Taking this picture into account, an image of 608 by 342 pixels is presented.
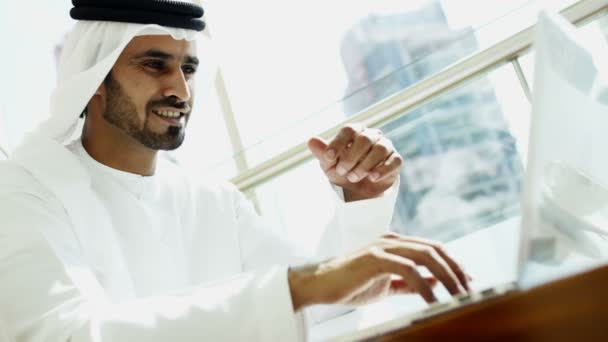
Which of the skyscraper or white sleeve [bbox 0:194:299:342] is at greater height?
white sleeve [bbox 0:194:299:342]

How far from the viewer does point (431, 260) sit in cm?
64

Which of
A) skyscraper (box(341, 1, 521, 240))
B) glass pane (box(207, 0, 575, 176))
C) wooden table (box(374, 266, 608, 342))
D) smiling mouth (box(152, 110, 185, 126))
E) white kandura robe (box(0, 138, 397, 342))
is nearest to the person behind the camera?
wooden table (box(374, 266, 608, 342))

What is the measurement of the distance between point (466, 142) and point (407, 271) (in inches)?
106

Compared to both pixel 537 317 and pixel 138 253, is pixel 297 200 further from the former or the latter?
pixel 537 317

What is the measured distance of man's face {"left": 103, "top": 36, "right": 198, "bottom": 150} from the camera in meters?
1.74

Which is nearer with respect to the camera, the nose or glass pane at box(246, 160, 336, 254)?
the nose

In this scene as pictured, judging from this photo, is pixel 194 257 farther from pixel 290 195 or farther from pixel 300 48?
pixel 300 48

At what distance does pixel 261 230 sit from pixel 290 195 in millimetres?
798

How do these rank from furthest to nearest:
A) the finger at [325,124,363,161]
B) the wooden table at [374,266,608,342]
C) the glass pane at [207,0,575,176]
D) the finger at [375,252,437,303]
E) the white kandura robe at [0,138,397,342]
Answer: the glass pane at [207,0,575,176], the finger at [325,124,363,161], the white kandura robe at [0,138,397,342], the finger at [375,252,437,303], the wooden table at [374,266,608,342]

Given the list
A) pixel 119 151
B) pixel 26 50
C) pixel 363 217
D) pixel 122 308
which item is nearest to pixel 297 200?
pixel 119 151

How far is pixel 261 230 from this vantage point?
161cm

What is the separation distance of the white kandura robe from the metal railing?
1.88ft

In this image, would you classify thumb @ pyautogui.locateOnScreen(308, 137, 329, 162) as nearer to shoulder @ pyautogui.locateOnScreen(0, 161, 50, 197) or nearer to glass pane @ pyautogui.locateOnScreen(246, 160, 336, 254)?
shoulder @ pyautogui.locateOnScreen(0, 161, 50, 197)

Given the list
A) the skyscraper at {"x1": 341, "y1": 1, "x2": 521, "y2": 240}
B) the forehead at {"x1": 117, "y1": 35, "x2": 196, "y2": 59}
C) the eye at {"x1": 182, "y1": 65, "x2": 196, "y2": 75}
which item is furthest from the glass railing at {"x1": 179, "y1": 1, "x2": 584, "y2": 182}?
the forehead at {"x1": 117, "y1": 35, "x2": 196, "y2": 59}
